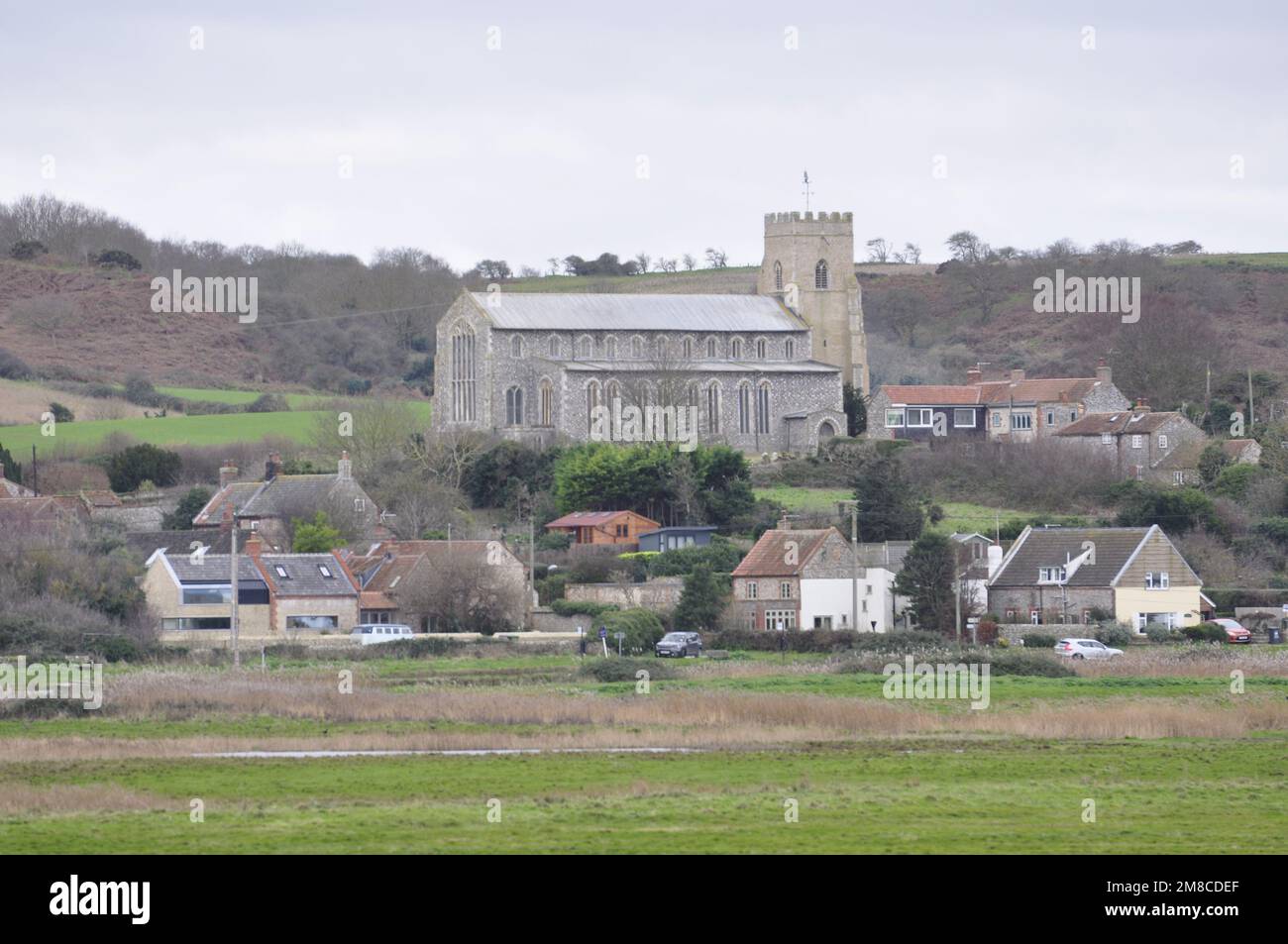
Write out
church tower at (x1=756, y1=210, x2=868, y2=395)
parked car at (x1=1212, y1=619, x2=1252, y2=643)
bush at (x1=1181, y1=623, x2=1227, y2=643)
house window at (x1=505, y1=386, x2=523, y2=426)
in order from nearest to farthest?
1. bush at (x1=1181, y1=623, x2=1227, y2=643)
2. parked car at (x1=1212, y1=619, x2=1252, y2=643)
3. house window at (x1=505, y1=386, x2=523, y2=426)
4. church tower at (x1=756, y1=210, x2=868, y2=395)

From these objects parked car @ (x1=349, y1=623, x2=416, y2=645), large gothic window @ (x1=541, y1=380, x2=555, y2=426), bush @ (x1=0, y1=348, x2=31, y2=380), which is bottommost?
parked car @ (x1=349, y1=623, x2=416, y2=645)

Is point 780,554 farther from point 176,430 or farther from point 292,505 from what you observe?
point 176,430

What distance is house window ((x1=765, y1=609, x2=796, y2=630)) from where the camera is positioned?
59.3 m

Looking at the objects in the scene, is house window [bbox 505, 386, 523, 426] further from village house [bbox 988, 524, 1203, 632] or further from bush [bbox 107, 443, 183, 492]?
village house [bbox 988, 524, 1203, 632]

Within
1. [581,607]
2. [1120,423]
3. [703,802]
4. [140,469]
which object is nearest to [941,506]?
[1120,423]

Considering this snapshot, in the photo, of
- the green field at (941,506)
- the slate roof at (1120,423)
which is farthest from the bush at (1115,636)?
the slate roof at (1120,423)

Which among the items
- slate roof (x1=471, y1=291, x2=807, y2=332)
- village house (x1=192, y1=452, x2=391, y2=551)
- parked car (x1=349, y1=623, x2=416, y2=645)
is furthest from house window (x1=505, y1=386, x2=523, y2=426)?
parked car (x1=349, y1=623, x2=416, y2=645)

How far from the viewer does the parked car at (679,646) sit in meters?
53.3

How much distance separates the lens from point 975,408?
91062 millimetres

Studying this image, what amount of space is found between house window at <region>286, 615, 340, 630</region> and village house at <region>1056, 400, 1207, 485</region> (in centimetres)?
3381

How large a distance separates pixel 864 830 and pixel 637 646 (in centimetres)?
2893

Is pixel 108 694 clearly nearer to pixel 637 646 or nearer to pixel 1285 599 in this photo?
pixel 637 646

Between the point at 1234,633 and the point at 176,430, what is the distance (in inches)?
2107
